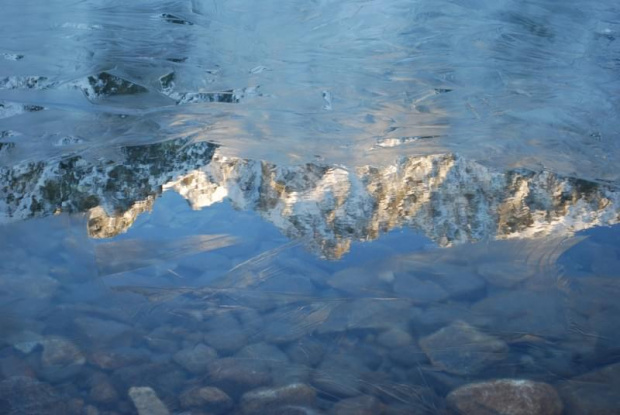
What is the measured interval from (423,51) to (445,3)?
120 cm

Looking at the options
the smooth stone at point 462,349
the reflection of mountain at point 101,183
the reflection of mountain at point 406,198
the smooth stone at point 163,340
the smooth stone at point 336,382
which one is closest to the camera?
the smooth stone at point 336,382

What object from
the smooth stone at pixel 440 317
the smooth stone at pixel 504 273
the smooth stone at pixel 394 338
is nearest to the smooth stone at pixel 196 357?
the smooth stone at pixel 394 338

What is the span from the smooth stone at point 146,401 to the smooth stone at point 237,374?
185mm

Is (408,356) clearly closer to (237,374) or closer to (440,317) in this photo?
(440,317)

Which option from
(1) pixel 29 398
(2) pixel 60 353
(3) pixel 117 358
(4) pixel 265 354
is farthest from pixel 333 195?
(1) pixel 29 398

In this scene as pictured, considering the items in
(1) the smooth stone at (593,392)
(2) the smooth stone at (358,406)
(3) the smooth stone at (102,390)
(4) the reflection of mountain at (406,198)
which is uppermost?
(4) the reflection of mountain at (406,198)

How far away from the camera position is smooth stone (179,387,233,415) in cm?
214

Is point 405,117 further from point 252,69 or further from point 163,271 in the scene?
point 163,271

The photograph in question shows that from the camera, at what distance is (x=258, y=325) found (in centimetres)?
255

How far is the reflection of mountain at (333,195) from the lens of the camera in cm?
314

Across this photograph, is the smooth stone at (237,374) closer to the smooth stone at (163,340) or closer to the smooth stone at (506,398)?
the smooth stone at (163,340)

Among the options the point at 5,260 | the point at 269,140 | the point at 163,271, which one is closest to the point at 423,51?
the point at 269,140

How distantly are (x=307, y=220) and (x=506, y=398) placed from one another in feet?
4.29

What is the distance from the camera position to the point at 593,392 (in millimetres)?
2178
